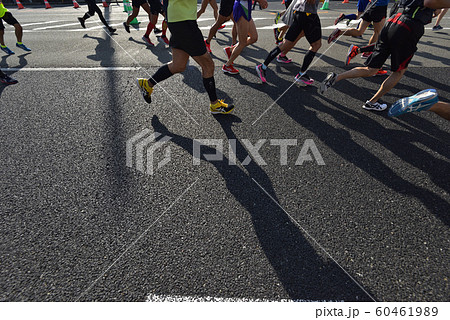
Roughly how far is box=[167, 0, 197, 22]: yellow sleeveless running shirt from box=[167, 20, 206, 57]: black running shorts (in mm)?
50

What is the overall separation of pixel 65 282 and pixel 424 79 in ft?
19.6

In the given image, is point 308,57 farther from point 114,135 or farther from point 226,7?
point 114,135

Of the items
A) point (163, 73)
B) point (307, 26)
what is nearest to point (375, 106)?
point (307, 26)

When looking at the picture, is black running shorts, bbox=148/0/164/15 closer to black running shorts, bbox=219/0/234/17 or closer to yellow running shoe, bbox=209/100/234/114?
black running shorts, bbox=219/0/234/17

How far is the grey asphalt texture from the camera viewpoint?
1.56 metres

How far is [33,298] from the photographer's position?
148 centimetres

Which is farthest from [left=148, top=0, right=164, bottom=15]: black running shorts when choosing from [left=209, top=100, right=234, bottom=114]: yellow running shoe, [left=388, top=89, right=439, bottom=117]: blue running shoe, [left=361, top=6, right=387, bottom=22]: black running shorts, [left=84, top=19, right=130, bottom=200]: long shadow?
[left=388, top=89, right=439, bottom=117]: blue running shoe

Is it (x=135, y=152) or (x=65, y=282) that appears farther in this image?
(x=135, y=152)

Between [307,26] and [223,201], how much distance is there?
10.4 ft

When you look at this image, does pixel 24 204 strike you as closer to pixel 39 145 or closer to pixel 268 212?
pixel 39 145

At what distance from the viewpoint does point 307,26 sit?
357cm

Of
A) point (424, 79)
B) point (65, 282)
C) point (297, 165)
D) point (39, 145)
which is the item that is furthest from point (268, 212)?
point (424, 79)

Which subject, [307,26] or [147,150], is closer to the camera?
[147,150]

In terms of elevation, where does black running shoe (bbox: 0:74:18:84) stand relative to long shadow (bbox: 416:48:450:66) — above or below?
below
